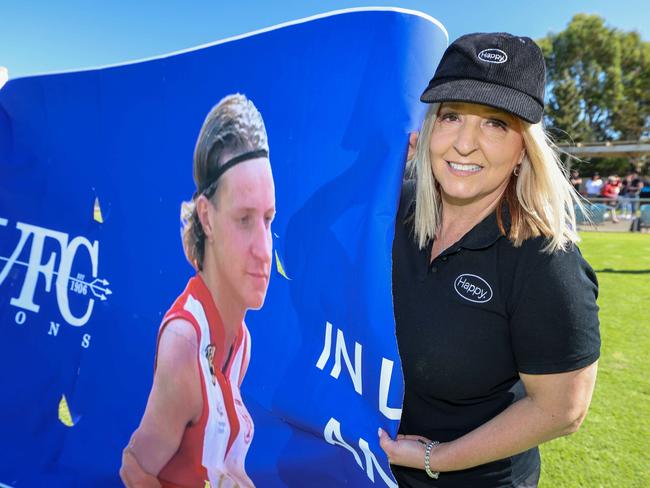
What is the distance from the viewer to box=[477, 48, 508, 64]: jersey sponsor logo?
47.2 inches

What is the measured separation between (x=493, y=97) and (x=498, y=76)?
62 millimetres

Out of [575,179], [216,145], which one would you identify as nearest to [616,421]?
[216,145]

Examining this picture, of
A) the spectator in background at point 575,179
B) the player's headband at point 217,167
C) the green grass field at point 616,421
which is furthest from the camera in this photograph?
the spectator in background at point 575,179

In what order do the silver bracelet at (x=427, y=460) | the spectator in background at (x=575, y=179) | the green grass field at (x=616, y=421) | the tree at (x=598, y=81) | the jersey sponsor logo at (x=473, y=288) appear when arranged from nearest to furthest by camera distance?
the jersey sponsor logo at (x=473, y=288)
the silver bracelet at (x=427, y=460)
the green grass field at (x=616, y=421)
the spectator in background at (x=575, y=179)
the tree at (x=598, y=81)

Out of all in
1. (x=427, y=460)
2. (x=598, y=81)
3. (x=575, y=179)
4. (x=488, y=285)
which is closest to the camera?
(x=488, y=285)

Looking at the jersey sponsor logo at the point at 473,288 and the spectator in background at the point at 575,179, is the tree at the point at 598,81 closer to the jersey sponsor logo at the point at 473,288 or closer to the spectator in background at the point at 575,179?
the spectator in background at the point at 575,179

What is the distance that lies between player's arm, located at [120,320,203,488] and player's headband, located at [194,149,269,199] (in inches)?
19.8

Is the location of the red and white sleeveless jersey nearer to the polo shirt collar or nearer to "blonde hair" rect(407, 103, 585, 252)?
the polo shirt collar

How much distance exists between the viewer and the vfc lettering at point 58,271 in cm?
213

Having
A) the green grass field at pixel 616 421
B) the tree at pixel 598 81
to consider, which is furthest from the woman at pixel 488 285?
the tree at pixel 598 81

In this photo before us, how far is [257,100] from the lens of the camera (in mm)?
1696

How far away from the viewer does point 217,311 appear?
5.94 ft

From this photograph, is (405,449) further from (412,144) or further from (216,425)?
(412,144)

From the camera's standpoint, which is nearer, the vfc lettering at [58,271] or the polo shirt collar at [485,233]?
the polo shirt collar at [485,233]
